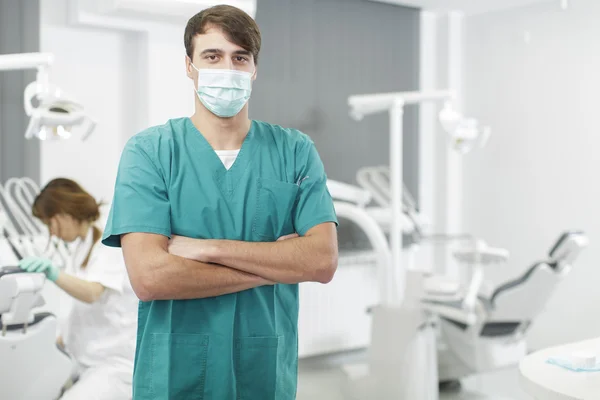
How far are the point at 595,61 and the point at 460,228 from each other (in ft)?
4.84

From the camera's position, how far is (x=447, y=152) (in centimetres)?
495

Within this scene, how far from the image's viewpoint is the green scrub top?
5.23 feet

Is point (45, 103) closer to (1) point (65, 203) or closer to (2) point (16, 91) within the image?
(1) point (65, 203)

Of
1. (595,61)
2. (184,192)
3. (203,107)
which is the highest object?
(595,61)

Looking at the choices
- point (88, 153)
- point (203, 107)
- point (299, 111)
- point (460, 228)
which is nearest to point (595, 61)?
point (460, 228)

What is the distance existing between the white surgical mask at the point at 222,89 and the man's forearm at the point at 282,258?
1.09ft

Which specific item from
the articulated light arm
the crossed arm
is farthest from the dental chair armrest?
the crossed arm

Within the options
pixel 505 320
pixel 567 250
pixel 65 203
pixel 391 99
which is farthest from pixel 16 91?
pixel 567 250

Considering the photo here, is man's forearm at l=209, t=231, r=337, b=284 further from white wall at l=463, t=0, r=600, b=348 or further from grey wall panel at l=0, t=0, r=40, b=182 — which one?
white wall at l=463, t=0, r=600, b=348

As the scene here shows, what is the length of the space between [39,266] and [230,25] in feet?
3.70

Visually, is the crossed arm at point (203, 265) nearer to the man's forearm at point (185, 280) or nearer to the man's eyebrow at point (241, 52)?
the man's forearm at point (185, 280)

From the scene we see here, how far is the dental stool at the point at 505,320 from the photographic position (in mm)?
3381

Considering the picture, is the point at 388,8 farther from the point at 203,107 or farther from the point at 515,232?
the point at 203,107

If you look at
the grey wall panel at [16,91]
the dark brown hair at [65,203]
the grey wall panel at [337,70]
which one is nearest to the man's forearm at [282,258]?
the dark brown hair at [65,203]
